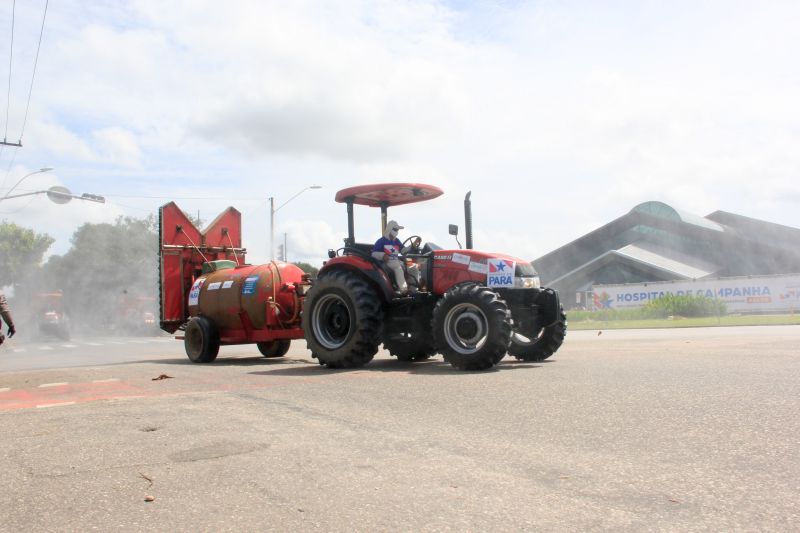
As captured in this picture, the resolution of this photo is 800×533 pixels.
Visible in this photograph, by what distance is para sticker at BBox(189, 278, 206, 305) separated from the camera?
14.5m

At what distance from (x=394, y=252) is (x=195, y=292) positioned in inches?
229

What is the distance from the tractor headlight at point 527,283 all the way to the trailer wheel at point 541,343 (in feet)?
2.00

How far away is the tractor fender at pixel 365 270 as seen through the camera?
10.5m

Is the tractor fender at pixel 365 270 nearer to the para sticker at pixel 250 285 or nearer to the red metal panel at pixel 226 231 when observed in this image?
the para sticker at pixel 250 285

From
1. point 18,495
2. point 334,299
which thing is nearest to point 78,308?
point 334,299

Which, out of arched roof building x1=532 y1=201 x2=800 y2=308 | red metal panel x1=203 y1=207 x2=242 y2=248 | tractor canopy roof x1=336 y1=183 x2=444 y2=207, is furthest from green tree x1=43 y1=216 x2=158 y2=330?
tractor canopy roof x1=336 y1=183 x2=444 y2=207

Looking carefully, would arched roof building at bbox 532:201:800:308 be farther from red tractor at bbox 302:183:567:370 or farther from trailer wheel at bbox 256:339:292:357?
red tractor at bbox 302:183:567:370

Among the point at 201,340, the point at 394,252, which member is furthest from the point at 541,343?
the point at 201,340

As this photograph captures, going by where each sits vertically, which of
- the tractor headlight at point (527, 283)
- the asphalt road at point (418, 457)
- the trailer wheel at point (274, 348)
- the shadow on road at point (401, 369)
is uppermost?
Result: the tractor headlight at point (527, 283)

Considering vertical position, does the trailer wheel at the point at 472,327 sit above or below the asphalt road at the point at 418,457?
above

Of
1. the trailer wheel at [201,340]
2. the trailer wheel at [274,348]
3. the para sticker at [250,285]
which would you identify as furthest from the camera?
the trailer wheel at [274,348]

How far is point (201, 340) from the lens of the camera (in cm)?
1366

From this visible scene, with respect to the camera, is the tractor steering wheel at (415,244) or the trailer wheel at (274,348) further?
the trailer wheel at (274,348)

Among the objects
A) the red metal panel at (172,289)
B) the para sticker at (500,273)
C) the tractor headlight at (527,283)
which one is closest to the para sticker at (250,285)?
the red metal panel at (172,289)
